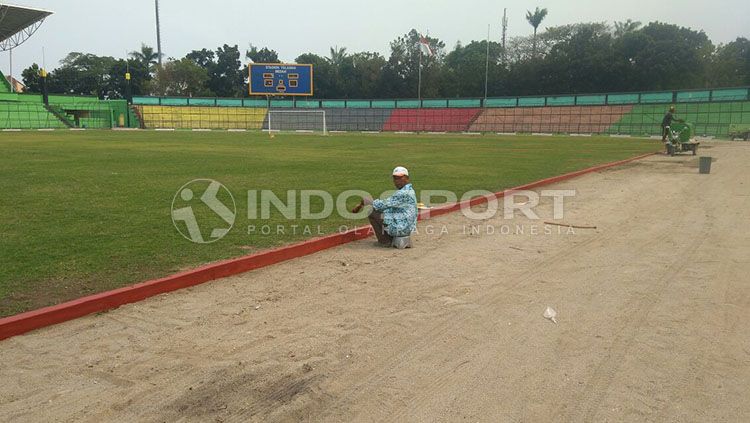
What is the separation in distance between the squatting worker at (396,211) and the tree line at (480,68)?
68.4m

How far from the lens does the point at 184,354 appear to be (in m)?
3.76

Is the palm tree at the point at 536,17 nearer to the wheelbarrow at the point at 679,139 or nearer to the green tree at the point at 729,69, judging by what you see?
the green tree at the point at 729,69

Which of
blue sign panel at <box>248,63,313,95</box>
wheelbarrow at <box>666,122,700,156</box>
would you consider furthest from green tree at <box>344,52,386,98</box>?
wheelbarrow at <box>666,122,700,156</box>

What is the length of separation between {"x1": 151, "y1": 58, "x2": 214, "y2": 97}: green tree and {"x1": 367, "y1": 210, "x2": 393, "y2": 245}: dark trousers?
269 feet

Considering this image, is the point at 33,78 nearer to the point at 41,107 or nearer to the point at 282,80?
the point at 41,107

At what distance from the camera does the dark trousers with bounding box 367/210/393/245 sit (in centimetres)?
684

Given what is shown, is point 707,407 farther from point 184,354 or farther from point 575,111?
point 575,111

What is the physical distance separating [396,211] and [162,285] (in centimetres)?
305

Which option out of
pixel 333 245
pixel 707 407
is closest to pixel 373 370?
pixel 707 407

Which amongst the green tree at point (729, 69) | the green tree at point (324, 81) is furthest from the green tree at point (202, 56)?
the green tree at point (729, 69)

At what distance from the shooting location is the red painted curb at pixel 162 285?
4129mm

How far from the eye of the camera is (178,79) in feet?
265

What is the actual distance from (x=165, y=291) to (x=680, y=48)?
72865 mm

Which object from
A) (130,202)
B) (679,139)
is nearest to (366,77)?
(679,139)
